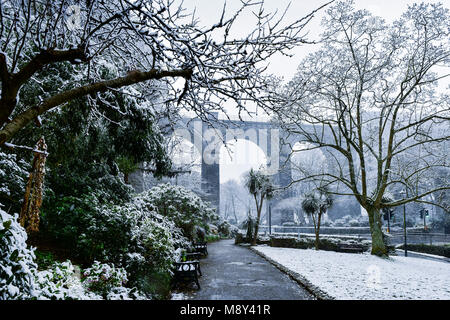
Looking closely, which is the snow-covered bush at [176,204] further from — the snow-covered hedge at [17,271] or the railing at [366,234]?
the railing at [366,234]

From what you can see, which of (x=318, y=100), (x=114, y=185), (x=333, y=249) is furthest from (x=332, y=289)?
(x=333, y=249)

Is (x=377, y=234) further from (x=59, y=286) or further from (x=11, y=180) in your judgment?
(x=11, y=180)

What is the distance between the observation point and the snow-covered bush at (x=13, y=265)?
1.67 m

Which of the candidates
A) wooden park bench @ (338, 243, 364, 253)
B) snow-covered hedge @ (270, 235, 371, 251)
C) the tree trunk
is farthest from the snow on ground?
snow-covered hedge @ (270, 235, 371, 251)

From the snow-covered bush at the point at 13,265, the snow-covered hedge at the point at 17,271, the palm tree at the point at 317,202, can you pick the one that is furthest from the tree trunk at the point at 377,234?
the snow-covered bush at the point at 13,265

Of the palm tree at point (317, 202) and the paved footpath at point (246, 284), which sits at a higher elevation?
the palm tree at point (317, 202)

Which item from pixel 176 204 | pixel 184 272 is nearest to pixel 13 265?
pixel 184 272

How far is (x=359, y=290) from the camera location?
212 inches

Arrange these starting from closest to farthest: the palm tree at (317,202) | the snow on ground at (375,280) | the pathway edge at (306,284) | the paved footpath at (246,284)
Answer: the pathway edge at (306,284) → the paved footpath at (246,284) → the snow on ground at (375,280) → the palm tree at (317,202)

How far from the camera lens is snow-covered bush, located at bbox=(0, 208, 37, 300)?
1.67 m

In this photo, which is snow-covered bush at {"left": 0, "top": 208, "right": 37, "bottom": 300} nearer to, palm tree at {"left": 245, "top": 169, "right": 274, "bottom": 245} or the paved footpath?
the paved footpath

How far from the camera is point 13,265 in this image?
1768 mm

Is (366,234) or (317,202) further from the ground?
(317,202)
